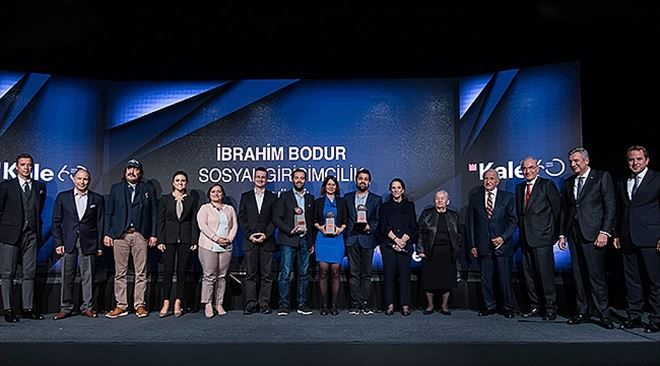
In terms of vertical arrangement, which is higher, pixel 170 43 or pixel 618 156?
pixel 170 43

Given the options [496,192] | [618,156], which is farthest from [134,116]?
[618,156]

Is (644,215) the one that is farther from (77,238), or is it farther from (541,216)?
(77,238)

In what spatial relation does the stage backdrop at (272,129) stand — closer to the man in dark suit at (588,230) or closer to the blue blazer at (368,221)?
the blue blazer at (368,221)

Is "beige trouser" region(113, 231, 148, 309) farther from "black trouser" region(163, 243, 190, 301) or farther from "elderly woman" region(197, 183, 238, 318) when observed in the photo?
"elderly woman" region(197, 183, 238, 318)

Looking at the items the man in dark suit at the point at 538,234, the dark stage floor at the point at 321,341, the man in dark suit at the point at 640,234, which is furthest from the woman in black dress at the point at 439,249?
the man in dark suit at the point at 640,234

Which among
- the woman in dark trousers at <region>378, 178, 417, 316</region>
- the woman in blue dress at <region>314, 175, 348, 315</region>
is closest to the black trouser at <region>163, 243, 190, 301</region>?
the woman in blue dress at <region>314, 175, 348, 315</region>

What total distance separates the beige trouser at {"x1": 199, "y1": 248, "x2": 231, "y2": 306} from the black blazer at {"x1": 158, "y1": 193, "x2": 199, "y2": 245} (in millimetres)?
240

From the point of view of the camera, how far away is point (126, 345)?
4180 millimetres

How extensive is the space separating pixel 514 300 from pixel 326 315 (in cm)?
197

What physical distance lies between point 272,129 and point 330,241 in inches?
67.4

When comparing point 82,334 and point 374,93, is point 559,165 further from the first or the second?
point 82,334

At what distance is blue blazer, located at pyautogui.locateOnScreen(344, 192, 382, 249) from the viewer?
6.23 metres

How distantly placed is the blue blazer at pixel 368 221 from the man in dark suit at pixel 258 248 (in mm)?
808

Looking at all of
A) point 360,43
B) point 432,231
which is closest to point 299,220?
point 432,231
